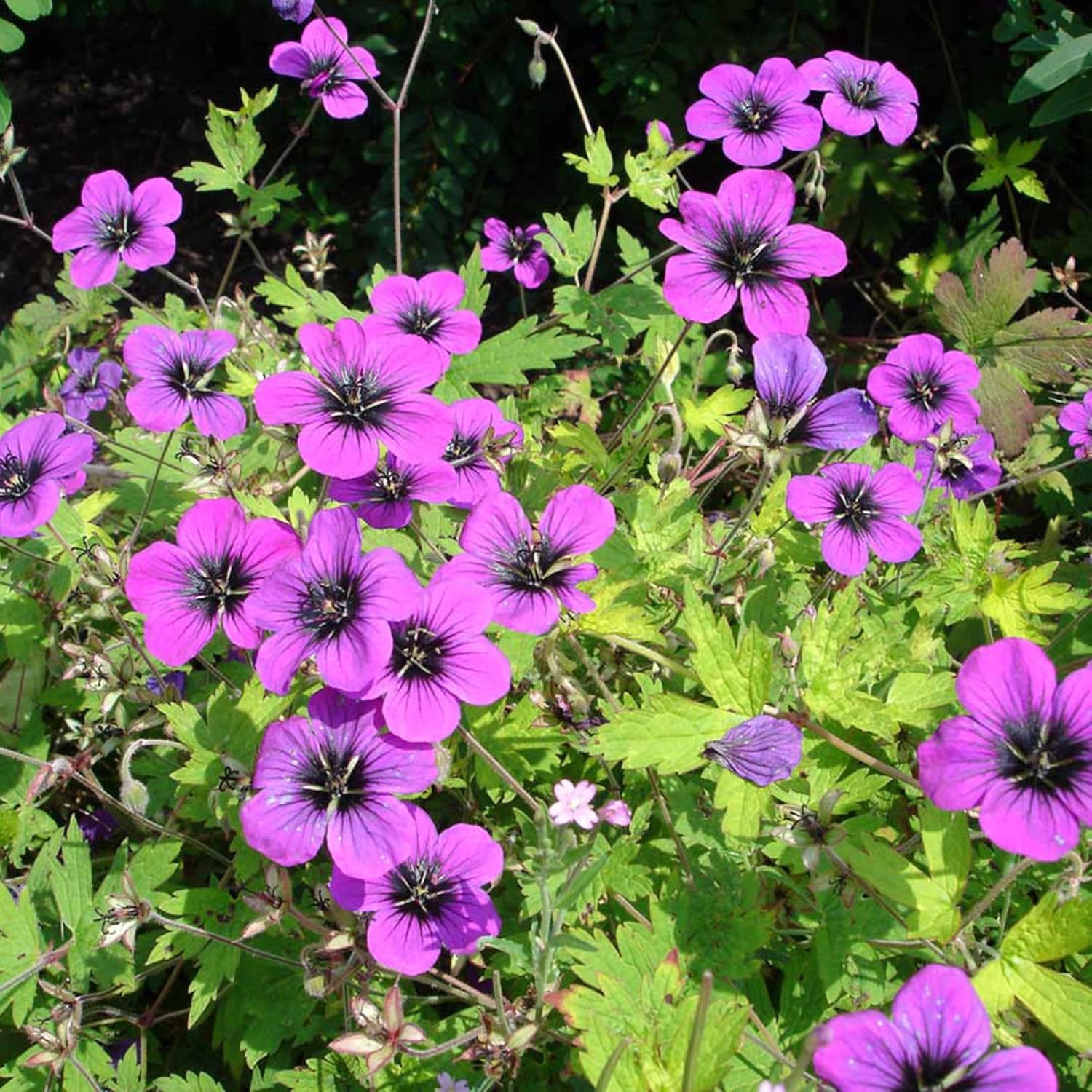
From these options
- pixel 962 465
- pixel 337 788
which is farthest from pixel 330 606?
pixel 962 465

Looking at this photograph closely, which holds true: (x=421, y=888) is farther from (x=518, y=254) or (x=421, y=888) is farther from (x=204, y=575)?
(x=518, y=254)

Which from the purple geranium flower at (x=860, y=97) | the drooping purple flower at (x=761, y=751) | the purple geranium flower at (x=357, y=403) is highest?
the purple geranium flower at (x=860, y=97)

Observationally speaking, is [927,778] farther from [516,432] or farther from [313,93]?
[313,93]

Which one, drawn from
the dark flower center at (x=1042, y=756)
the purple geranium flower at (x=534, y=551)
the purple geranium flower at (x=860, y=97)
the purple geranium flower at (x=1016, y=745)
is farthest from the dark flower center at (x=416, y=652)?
the purple geranium flower at (x=860, y=97)

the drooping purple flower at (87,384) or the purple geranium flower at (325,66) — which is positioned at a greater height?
the purple geranium flower at (325,66)

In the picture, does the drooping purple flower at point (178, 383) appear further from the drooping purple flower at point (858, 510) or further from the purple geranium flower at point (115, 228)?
the drooping purple flower at point (858, 510)

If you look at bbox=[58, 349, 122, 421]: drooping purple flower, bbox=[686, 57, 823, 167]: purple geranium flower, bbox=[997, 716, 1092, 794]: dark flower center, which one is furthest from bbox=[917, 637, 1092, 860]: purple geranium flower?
bbox=[58, 349, 122, 421]: drooping purple flower
